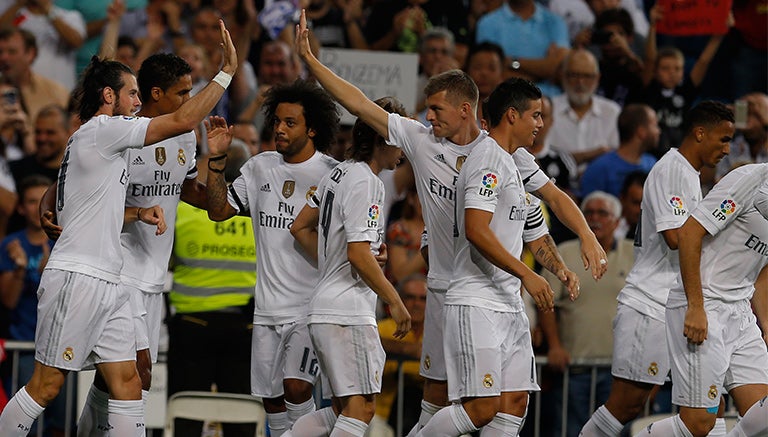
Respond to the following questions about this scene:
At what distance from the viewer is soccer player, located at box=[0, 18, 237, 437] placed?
320 inches

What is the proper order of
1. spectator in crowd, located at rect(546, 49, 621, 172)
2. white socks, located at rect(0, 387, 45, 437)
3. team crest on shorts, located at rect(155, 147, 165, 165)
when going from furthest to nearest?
spectator in crowd, located at rect(546, 49, 621, 172)
team crest on shorts, located at rect(155, 147, 165, 165)
white socks, located at rect(0, 387, 45, 437)

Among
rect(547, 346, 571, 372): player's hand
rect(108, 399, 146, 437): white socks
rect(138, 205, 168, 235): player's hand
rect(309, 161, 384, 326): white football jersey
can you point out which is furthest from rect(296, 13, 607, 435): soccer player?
rect(547, 346, 571, 372): player's hand

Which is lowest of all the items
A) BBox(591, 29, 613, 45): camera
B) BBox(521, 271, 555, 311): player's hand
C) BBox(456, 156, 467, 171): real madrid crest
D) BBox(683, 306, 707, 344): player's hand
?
BBox(683, 306, 707, 344): player's hand

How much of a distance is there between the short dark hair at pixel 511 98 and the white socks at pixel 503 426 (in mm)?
1827

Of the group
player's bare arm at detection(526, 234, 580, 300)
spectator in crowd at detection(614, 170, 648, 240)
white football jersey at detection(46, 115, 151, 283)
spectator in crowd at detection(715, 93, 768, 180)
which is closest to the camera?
white football jersey at detection(46, 115, 151, 283)

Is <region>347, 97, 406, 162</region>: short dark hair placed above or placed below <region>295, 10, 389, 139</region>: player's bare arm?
below

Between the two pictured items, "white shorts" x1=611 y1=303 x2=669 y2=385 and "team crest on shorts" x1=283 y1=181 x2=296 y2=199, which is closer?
"team crest on shorts" x1=283 y1=181 x2=296 y2=199

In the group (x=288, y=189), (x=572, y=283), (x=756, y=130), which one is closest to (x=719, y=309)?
(x=572, y=283)

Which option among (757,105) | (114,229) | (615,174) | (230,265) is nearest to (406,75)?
(615,174)

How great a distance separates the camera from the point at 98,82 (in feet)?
28.2

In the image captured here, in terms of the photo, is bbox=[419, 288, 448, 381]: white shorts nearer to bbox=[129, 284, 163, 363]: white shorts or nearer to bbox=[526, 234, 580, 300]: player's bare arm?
bbox=[526, 234, 580, 300]: player's bare arm

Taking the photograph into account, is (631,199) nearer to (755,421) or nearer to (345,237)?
(755,421)

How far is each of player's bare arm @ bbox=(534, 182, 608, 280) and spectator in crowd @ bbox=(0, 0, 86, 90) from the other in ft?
22.2

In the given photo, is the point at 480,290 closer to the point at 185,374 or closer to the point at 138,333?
the point at 138,333
